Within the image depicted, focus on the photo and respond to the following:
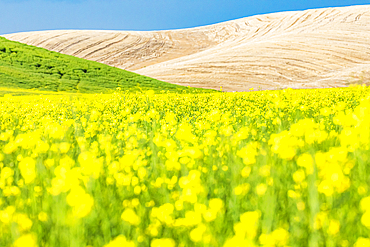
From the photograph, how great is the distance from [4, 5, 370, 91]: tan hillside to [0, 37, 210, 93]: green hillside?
17.2 ft

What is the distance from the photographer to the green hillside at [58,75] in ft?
77.3

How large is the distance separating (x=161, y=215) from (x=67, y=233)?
19.5 inches

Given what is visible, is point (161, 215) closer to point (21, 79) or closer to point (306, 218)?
point (306, 218)

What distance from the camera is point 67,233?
1.54m

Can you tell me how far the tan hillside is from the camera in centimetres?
3066

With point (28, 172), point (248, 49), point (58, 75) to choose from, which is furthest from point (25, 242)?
point (248, 49)

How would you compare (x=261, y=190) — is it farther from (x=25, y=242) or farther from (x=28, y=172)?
(x=28, y=172)

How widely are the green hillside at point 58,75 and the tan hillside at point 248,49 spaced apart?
5.25m

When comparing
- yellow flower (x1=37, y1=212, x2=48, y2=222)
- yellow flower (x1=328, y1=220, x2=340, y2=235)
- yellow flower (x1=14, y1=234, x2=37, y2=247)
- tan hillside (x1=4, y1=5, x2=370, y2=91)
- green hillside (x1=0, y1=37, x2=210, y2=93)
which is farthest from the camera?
tan hillside (x1=4, y1=5, x2=370, y2=91)

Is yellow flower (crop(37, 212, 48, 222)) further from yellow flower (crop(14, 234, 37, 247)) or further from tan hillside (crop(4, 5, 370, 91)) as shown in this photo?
tan hillside (crop(4, 5, 370, 91))

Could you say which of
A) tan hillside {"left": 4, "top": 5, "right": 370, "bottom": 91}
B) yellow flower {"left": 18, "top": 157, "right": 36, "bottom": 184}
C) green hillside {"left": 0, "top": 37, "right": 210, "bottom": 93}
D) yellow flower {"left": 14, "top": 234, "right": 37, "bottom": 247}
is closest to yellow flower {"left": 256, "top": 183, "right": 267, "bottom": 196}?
yellow flower {"left": 14, "top": 234, "right": 37, "bottom": 247}

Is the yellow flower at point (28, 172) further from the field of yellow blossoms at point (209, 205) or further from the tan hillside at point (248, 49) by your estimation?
the tan hillside at point (248, 49)

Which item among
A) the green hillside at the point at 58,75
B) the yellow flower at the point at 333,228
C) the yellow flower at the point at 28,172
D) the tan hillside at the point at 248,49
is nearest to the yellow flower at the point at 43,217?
the yellow flower at the point at 28,172

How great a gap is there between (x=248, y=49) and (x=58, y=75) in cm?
2243
